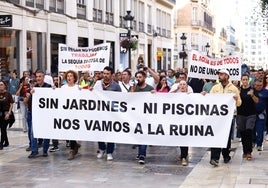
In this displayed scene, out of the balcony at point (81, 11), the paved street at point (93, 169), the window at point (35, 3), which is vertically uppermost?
the balcony at point (81, 11)

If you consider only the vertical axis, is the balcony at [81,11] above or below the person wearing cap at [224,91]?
above

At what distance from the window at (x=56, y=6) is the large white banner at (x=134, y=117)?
18730mm

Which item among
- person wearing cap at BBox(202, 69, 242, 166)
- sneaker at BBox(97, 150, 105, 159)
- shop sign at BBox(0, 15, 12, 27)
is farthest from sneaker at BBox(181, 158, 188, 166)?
shop sign at BBox(0, 15, 12, 27)

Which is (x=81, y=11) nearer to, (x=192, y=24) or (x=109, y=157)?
(x=109, y=157)

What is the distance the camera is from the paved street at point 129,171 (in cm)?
923

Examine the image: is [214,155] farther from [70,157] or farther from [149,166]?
[70,157]

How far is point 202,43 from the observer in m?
85.2

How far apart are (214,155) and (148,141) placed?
129cm

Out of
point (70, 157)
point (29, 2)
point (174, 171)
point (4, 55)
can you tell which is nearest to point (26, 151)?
point (70, 157)

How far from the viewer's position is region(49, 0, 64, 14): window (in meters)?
29.7

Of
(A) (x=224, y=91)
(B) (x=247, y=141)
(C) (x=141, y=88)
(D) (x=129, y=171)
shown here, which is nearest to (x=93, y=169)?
(D) (x=129, y=171)

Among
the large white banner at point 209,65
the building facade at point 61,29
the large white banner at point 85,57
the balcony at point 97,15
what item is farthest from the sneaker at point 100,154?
the balcony at point 97,15

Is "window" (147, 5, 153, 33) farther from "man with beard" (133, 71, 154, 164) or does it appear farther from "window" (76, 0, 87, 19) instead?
"man with beard" (133, 71, 154, 164)

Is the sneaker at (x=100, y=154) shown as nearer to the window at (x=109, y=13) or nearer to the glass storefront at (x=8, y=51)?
the glass storefront at (x=8, y=51)
